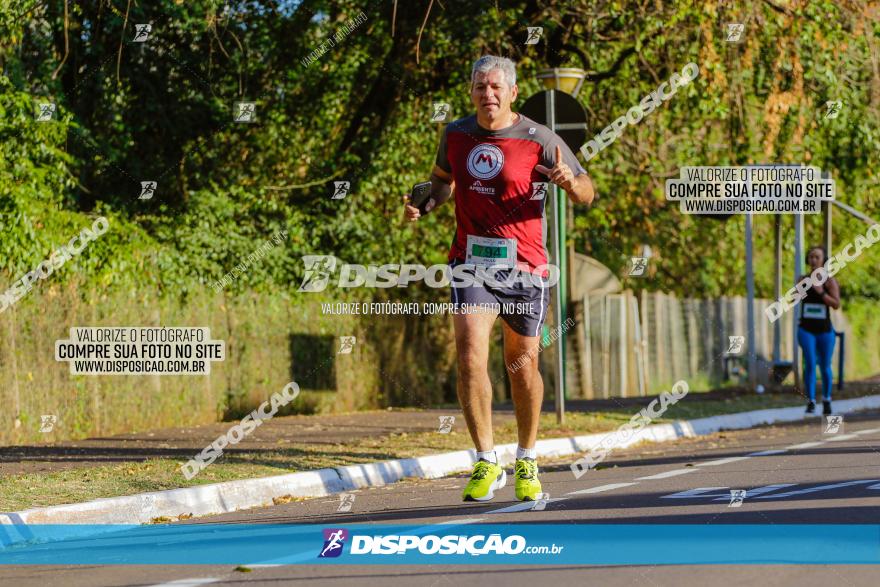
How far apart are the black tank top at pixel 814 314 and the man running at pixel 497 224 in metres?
9.89

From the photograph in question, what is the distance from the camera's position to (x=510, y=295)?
8008 millimetres

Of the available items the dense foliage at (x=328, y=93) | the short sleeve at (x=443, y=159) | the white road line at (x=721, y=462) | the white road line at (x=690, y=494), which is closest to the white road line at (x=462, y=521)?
the white road line at (x=690, y=494)

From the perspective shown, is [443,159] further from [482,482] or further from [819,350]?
[819,350]

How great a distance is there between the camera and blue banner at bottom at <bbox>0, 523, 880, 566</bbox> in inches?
241

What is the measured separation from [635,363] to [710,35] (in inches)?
366

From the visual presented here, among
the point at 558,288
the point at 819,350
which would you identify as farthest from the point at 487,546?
the point at 819,350

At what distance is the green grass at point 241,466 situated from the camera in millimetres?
9109

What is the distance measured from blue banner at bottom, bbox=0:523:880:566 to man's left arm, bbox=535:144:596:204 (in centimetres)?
189

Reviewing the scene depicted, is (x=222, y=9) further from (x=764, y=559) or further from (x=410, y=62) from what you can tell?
(x=764, y=559)

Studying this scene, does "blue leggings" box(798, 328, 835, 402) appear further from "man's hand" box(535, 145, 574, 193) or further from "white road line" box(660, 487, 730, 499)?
"man's hand" box(535, 145, 574, 193)

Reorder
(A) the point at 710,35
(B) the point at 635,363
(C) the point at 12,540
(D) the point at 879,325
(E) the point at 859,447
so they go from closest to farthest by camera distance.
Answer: (C) the point at 12,540 < (E) the point at 859,447 < (A) the point at 710,35 < (B) the point at 635,363 < (D) the point at 879,325

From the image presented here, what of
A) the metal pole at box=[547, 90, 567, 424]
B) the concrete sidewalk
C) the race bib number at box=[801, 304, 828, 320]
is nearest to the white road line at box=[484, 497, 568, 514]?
the concrete sidewalk

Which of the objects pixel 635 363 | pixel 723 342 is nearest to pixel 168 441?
pixel 635 363

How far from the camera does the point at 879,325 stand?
4862 cm
